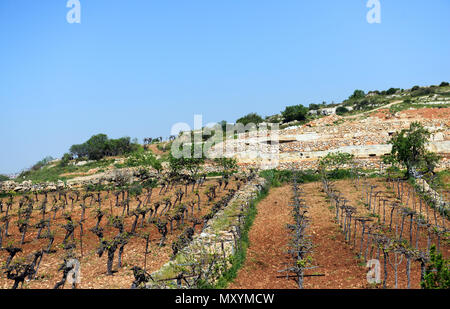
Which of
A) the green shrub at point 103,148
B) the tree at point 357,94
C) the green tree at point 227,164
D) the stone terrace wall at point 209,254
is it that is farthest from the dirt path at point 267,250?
the tree at point 357,94

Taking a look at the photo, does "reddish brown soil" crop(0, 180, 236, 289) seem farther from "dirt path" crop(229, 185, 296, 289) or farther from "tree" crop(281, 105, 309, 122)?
"tree" crop(281, 105, 309, 122)

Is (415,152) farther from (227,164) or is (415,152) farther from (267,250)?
(267,250)

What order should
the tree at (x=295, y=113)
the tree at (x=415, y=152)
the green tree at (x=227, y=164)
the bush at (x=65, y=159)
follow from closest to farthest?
the tree at (x=415, y=152) < the green tree at (x=227, y=164) < the bush at (x=65, y=159) < the tree at (x=295, y=113)

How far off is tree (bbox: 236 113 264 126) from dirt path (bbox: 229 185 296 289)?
1747 inches

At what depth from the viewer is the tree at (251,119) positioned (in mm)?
67062

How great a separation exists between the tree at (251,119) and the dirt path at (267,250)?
44.4m

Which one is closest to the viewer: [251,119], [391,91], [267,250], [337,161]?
[267,250]

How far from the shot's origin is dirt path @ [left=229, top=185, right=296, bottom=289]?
11.1m

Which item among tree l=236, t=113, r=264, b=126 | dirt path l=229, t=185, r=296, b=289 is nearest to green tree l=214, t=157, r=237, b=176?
dirt path l=229, t=185, r=296, b=289

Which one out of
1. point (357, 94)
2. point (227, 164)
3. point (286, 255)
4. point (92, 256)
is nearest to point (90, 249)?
point (92, 256)

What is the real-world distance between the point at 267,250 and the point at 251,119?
56.0 metres

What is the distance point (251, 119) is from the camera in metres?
69.4

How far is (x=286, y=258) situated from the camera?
13.4 metres

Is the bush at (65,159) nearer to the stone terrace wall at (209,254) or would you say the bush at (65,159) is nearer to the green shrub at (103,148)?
the green shrub at (103,148)
